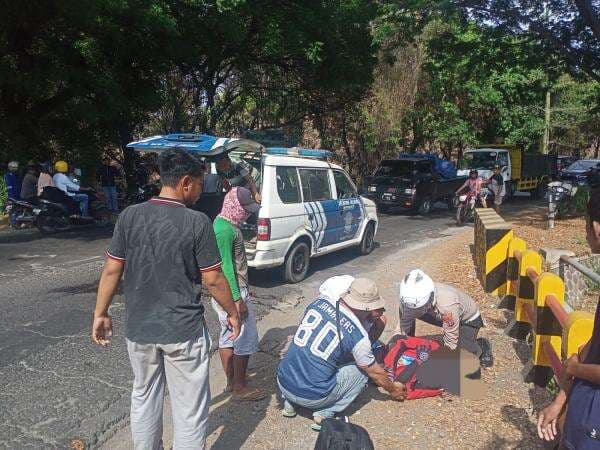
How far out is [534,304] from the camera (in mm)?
4293

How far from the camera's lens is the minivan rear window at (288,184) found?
23.6 ft

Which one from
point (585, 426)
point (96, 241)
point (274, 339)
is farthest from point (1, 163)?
point (585, 426)

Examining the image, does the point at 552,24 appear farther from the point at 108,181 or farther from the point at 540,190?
the point at 108,181

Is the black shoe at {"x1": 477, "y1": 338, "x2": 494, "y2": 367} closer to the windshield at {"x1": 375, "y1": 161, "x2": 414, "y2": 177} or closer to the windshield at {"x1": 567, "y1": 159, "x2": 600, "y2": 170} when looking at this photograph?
the windshield at {"x1": 375, "y1": 161, "x2": 414, "y2": 177}

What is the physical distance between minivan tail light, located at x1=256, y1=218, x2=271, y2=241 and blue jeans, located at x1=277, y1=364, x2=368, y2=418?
342 cm

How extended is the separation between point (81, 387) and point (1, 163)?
11.7m

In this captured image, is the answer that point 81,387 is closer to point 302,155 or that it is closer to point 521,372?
point 521,372

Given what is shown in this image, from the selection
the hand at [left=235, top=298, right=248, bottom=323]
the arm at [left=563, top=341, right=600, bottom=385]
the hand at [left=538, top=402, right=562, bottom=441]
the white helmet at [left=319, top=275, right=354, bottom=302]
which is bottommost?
the hand at [left=538, top=402, right=562, bottom=441]

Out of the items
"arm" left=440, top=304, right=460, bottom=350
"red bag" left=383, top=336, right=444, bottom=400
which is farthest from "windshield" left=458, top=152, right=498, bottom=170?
"red bag" left=383, top=336, right=444, bottom=400

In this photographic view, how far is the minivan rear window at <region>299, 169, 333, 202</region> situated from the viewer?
7.73 metres

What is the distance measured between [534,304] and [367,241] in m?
5.49

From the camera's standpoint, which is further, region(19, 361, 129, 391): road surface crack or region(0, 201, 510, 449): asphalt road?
region(19, 361, 129, 391): road surface crack

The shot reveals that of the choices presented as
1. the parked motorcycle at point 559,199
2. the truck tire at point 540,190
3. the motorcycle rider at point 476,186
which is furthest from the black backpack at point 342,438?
the truck tire at point 540,190

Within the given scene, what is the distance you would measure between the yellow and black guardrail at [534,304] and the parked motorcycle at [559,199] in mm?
5116
